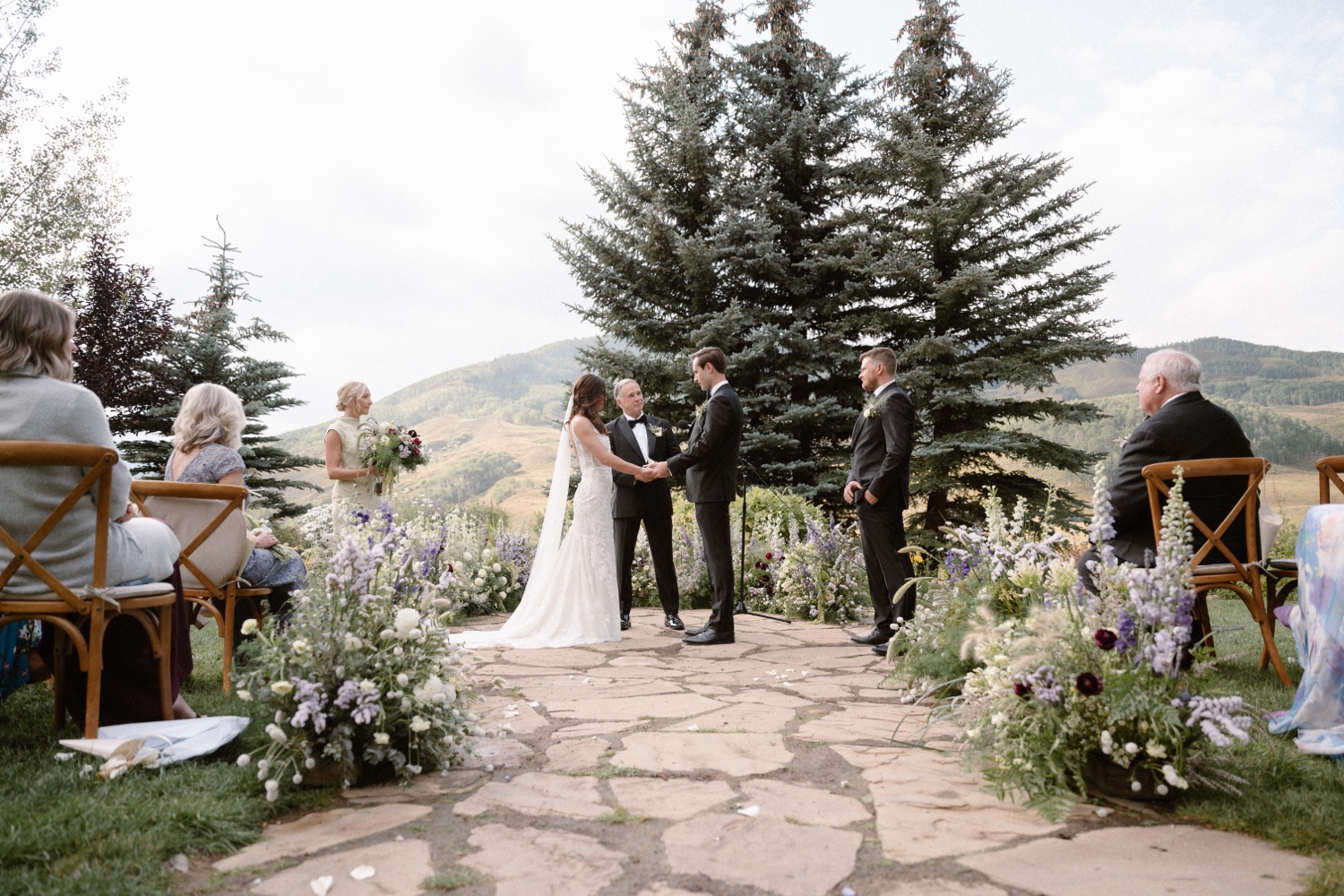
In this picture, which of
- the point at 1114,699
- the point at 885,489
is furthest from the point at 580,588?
the point at 1114,699

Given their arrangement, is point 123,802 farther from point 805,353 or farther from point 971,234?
point 971,234

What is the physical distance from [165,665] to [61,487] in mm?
782

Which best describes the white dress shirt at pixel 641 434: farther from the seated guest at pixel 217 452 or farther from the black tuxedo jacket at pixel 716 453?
the seated guest at pixel 217 452

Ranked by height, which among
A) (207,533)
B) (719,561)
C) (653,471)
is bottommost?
(719,561)

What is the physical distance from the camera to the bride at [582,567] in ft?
20.0

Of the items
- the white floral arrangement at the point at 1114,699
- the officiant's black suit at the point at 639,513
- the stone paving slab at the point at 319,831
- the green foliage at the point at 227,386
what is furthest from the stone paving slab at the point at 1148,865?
the green foliage at the point at 227,386

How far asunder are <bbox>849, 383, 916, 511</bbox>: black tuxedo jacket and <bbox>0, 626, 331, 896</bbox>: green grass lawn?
A: 3.90m

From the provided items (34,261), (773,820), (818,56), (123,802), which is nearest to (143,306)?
(34,261)

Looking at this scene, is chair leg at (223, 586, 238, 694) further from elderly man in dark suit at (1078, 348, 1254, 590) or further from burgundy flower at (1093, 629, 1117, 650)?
elderly man in dark suit at (1078, 348, 1254, 590)

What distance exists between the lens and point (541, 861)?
207 cm

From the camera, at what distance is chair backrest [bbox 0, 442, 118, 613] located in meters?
2.59

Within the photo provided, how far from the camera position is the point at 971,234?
15055 millimetres

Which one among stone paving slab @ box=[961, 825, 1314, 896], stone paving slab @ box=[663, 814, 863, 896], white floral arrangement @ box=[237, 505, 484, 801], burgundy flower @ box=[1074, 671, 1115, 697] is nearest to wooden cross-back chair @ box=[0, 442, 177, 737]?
white floral arrangement @ box=[237, 505, 484, 801]

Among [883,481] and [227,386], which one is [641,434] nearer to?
[883,481]
